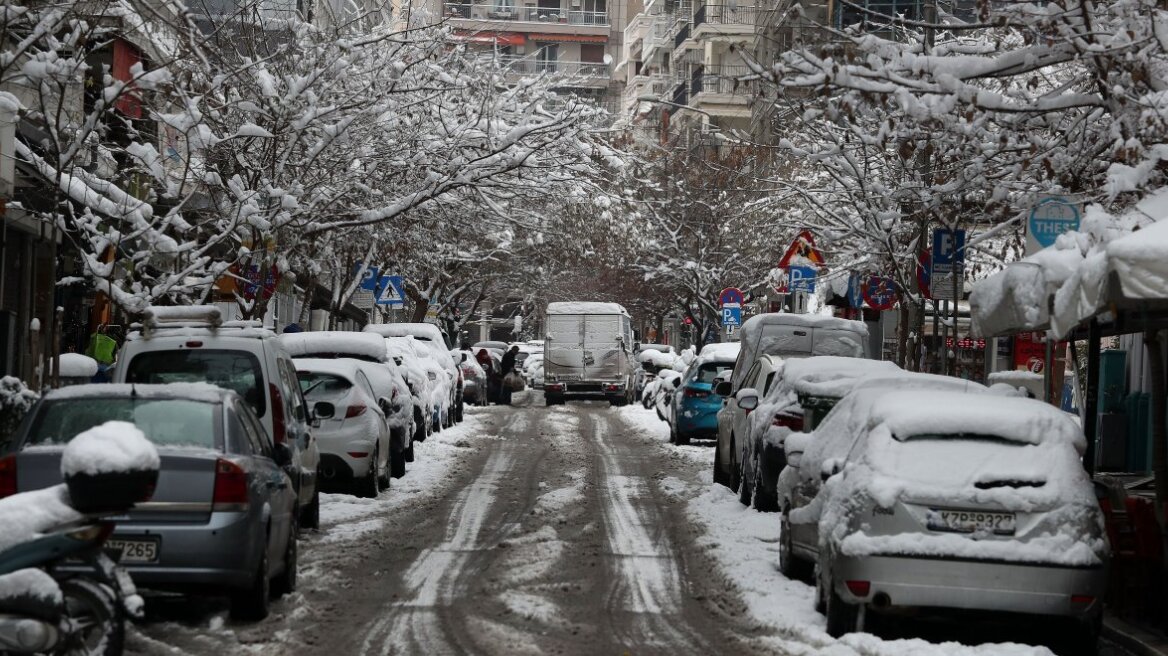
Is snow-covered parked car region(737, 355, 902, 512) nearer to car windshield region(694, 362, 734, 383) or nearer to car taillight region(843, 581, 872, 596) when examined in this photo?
car taillight region(843, 581, 872, 596)

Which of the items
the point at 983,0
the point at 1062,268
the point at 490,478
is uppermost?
the point at 983,0

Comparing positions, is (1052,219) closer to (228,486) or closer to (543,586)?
(543,586)

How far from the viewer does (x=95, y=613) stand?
7.88 m

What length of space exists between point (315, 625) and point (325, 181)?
13.3m

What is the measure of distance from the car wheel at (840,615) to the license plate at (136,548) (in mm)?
3917

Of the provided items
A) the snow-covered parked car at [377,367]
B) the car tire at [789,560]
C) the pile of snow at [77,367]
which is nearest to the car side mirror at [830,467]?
the car tire at [789,560]

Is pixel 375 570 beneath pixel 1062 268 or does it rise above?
beneath

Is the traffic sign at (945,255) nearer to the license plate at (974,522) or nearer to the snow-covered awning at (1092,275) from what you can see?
the snow-covered awning at (1092,275)

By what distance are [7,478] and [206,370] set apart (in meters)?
3.91

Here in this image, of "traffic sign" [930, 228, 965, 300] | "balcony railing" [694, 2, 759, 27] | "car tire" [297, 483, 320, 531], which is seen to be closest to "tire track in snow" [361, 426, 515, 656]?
"car tire" [297, 483, 320, 531]

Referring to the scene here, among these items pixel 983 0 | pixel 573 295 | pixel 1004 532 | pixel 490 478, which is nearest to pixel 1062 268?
pixel 983 0

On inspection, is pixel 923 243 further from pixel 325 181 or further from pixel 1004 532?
pixel 1004 532

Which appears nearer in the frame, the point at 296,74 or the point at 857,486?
the point at 857,486

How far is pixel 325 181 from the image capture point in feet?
76.3
